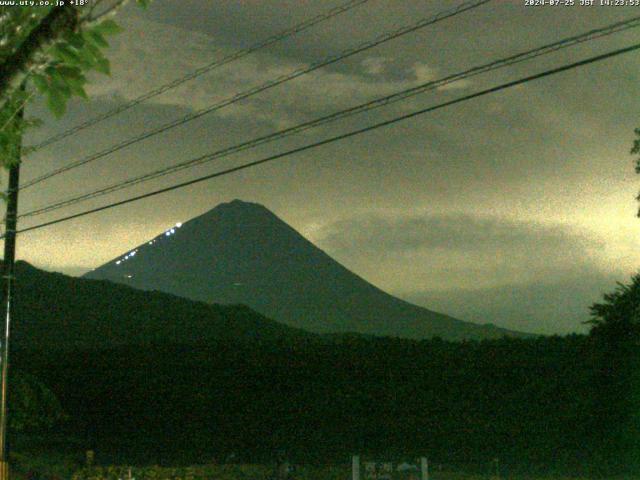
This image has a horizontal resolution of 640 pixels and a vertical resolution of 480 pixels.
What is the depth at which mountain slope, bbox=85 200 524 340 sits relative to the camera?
135m

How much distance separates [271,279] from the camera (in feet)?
546

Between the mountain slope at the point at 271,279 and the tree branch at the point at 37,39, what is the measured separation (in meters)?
112

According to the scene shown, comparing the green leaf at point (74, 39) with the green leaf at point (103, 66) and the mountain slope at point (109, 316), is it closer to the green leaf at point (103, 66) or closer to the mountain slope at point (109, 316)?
the green leaf at point (103, 66)

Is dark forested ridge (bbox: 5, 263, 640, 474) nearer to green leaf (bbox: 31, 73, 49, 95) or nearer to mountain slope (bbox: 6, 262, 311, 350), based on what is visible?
green leaf (bbox: 31, 73, 49, 95)

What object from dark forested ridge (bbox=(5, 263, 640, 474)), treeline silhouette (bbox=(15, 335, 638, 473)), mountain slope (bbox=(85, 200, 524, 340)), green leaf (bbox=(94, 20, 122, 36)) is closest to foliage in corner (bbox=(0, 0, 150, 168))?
green leaf (bbox=(94, 20, 122, 36))

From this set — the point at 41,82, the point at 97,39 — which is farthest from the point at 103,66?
the point at 41,82

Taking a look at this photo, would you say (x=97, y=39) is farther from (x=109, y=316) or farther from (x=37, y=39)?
(x=109, y=316)

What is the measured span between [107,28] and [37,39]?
1.14 ft

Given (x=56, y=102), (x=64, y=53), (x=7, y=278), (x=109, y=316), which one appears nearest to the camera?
(x=64, y=53)

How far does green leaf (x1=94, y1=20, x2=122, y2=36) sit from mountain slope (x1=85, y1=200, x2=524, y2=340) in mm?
111256

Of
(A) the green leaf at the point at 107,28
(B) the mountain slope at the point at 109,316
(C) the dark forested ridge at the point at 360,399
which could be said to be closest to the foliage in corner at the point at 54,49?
(A) the green leaf at the point at 107,28

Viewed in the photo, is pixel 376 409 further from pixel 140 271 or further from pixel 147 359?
pixel 140 271

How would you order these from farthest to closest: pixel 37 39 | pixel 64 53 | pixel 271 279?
pixel 271 279 < pixel 64 53 < pixel 37 39

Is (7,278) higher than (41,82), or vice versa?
(7,278)
